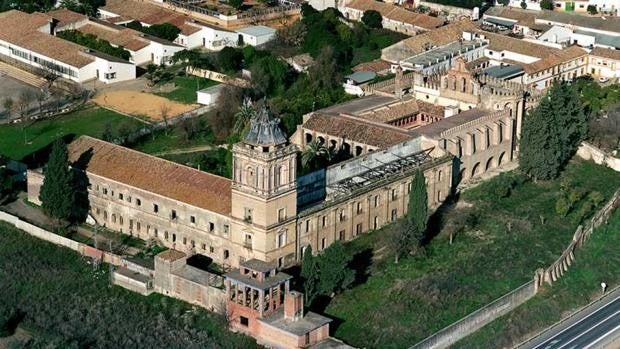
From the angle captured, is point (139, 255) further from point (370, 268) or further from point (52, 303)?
point (370, 268)

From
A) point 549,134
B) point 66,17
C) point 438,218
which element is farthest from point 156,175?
point 66,17

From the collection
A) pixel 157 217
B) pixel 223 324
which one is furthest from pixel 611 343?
pixel 157 217

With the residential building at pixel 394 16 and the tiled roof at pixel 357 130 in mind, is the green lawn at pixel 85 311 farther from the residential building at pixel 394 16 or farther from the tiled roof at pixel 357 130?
the residential building at pixel 394 16

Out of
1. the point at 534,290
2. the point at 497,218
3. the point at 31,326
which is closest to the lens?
the point at 31,326

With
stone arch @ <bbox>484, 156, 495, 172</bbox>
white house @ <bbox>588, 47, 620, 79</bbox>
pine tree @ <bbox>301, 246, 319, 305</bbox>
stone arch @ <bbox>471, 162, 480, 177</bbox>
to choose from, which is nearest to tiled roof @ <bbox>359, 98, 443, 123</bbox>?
stone arch @ <bbox>484, 156, 495, 172</bbox>

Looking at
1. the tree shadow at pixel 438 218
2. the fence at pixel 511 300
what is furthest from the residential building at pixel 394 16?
the fence at pixel 511 300

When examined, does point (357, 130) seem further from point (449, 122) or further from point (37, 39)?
point (37, 39)

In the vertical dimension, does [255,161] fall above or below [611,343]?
above
